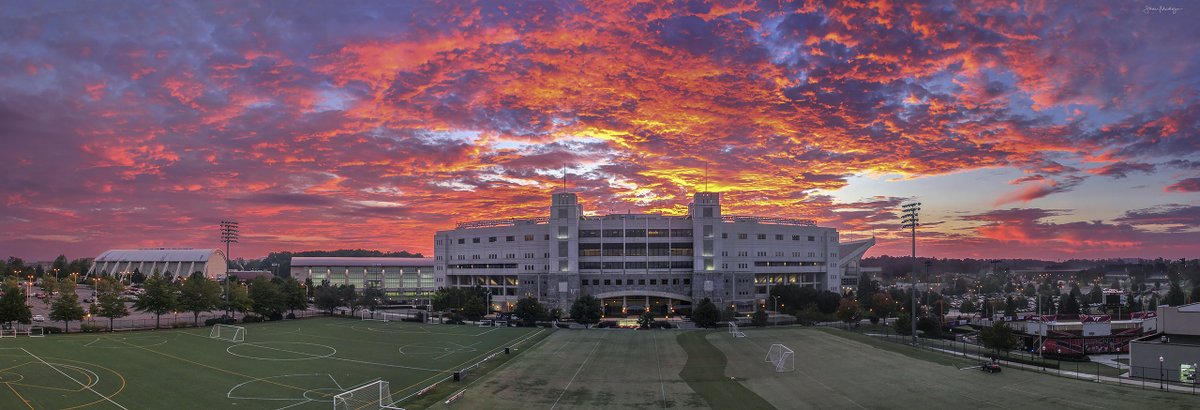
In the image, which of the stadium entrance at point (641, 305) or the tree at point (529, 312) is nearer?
the tree at point (529, 312)

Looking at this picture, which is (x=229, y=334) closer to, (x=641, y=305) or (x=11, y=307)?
(x=11, y=307)

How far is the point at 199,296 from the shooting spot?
105375 millimetres

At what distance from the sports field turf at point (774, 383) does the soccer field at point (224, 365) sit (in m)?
9.52

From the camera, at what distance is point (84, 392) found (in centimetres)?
4725

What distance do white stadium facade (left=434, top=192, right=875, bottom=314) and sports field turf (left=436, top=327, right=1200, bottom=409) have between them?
65748mm

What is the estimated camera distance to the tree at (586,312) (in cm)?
11669

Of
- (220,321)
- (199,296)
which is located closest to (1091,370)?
(220,321)

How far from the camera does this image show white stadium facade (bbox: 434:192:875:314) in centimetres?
14712

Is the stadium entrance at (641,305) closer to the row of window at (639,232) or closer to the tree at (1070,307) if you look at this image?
the row of window at (639,232)

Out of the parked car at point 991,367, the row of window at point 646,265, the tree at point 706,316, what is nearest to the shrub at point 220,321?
the row of window at point 646,265

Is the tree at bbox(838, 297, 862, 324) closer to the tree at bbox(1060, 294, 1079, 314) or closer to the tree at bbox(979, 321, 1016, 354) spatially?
the tree at bbox(979, 321, 1016, 354)

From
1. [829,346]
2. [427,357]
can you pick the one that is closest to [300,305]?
[427,357]

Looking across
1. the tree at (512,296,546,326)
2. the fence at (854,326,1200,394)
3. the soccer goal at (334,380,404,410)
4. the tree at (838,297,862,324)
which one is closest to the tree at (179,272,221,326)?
the tree at (512,296,546,326)

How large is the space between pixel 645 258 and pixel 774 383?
95140 mm
